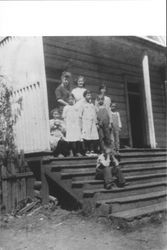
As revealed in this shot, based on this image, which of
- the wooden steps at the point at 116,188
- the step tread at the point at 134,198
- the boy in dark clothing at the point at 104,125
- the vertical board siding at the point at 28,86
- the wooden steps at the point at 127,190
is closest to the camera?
the step tread at the point at 134,198

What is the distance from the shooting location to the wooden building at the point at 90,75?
7.69 metres

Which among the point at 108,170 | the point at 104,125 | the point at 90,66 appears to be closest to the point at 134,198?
the point at 108,170

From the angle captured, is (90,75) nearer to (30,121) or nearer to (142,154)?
(142,154)

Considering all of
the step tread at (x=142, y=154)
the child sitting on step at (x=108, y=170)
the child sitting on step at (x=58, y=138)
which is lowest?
the child sitting on step at (x=108, y=170)

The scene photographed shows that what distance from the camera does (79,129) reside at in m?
7.76

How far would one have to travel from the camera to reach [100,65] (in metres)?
10.8

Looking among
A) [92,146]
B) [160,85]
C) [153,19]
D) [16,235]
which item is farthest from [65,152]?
[160,85]

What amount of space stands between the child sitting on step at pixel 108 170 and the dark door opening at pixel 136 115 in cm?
553

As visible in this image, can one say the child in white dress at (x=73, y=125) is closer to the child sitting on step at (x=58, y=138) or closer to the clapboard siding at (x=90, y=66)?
the child sitting on step at (x=58, y=138)

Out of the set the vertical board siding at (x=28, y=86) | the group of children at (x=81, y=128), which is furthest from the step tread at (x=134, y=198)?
the vertical board siding at (x=28, y=86)

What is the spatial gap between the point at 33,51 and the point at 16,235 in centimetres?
408

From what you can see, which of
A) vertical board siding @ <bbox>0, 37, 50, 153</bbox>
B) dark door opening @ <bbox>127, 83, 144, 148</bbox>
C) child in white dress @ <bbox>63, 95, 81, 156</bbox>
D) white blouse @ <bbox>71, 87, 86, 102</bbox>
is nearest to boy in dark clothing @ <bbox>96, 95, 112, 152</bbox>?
child in white dress @ <bbox>63, 95, 81, 156</bbox>

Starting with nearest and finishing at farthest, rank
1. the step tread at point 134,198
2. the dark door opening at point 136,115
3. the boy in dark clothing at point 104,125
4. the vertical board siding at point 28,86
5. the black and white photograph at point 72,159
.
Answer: the black and white photograph at point 72,159 < the step tread at point 134,198 < the vertical board siding at point 28,86 < the boy in dark clothing at point 104,125 < the dark door opening at point 136,115

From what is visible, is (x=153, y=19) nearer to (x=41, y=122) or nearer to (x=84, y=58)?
(x=41, y=122)
